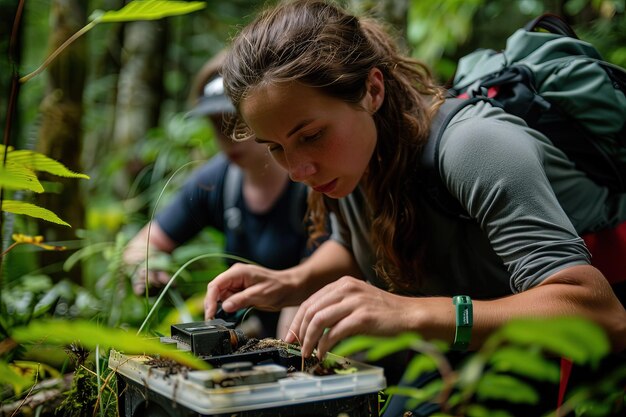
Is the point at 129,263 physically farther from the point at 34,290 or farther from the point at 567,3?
the point at 567,3

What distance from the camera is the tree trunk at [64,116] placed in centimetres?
311

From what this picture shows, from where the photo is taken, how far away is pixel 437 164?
6.16 feet

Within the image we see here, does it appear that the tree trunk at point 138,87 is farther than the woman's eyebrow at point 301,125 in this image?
Yes

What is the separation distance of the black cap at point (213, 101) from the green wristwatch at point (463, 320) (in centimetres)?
226

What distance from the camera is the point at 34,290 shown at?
2551 mm

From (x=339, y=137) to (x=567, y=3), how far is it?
3.15 metres

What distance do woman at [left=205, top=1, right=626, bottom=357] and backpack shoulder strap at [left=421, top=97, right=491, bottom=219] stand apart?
2 centimetres

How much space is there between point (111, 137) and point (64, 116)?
2.78 meters

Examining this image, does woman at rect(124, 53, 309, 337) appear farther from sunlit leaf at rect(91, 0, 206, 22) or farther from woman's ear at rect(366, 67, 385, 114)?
sunlit leaf at rect(91, 0, 206, 22)

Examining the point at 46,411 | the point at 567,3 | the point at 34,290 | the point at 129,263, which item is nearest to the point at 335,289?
the point at 46,411

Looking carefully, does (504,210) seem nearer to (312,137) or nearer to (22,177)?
(312,137)

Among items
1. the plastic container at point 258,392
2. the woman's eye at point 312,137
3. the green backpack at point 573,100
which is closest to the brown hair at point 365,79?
the woman's eye at point 312,137

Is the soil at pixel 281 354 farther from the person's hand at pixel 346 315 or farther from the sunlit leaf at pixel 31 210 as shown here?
the sunlit leaf at pixel 31 210

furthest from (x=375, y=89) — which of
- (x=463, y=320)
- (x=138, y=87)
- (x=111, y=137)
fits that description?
(x=111, y=137)
